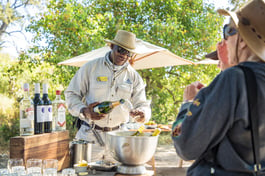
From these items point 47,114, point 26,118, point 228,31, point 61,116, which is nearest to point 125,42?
point 61,116

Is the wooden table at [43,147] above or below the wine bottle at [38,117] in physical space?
below

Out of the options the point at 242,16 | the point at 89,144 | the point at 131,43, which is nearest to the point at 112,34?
the point at 131,43

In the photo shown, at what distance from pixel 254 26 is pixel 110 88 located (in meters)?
1.98

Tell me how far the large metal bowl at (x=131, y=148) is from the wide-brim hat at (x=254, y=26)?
33.9 inches

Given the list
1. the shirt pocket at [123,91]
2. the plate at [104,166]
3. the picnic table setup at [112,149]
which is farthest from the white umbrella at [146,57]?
the plate at [104,166]

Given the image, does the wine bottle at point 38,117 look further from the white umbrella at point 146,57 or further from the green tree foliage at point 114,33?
the green tree foliage at point 114,33

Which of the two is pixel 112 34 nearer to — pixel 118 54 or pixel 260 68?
pixel 118 54

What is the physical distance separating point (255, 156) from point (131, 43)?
212cm

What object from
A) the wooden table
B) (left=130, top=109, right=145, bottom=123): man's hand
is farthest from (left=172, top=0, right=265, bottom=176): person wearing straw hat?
(left=130, top=109, right=145, bottom=123): man's hand

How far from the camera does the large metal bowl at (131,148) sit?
6.05 feet

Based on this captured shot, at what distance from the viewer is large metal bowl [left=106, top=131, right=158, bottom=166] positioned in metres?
1.84

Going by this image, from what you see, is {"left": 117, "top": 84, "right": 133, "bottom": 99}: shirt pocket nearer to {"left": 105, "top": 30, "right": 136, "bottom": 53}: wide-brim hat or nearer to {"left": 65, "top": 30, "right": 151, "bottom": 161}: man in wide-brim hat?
{"left": 65, "top": 30, "right": 151, "bottom": 161}: man in wide-brim hat

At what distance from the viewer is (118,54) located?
10.3 ft

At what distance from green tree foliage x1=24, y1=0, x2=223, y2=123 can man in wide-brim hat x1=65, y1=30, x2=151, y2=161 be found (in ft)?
17.3
